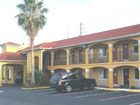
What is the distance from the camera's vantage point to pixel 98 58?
130 ft

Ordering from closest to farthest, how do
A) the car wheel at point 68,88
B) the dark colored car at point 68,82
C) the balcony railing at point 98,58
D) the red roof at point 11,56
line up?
the dark colored car at point 68,82
the car wheel at point 68,88
the balcony railing at point 98,58
the red roof at point 11,56

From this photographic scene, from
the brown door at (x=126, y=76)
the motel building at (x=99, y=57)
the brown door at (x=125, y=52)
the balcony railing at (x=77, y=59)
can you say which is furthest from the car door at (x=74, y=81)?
the balcony railing at (x=77, y=59)

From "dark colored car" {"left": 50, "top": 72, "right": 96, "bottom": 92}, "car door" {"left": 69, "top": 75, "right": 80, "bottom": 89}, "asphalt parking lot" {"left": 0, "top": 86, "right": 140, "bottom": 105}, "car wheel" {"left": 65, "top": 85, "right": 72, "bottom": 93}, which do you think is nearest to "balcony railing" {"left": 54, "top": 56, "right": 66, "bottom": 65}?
"dark colored car" {"left": 50, "top": 72, "right": 96, "bottom": 92}

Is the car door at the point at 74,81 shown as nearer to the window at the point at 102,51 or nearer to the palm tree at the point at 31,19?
the window at the point at 102,51

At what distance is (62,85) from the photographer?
3231cm

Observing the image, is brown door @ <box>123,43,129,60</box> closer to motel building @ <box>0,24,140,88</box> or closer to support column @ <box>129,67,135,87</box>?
motel building @ <box>0,24,140,88</box>

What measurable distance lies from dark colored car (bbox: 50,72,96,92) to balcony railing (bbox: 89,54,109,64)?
5135mm

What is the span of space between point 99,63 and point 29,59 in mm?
15093

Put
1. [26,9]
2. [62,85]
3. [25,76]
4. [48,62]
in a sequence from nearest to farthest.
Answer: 1. [62,85]
2. [26,9]
3. [48,62]
4. [25,76]

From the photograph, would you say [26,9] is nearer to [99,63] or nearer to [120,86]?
[99,63]

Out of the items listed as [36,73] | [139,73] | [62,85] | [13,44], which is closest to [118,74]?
[139,73]

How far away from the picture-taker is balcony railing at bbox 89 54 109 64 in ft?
126

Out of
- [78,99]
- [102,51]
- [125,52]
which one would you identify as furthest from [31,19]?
[78,99]

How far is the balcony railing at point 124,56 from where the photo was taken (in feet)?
114
